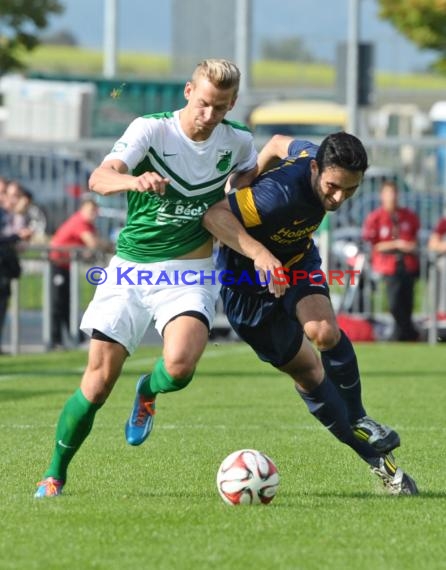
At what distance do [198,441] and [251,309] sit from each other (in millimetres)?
2145

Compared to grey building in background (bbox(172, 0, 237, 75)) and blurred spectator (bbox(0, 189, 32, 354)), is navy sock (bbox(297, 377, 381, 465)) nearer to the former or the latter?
blurred spectator (bbox(0, 189, 32, 354))

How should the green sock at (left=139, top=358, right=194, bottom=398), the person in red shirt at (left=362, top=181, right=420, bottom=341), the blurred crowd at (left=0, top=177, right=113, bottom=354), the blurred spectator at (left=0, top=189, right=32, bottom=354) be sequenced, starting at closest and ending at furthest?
the green sock at (left=139, top=358, right=194, bottom=398) < the blurred spectator at (left=0, top=189, right=32, bottom=354) < the blurred crowd at (left=0, top=177, right=113, bottom=354) < the person in red shirt at (left=362, top=181, right=420, bottom=341)

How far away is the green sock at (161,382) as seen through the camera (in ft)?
23.5

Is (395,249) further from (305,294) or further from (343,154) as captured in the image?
(343,154)

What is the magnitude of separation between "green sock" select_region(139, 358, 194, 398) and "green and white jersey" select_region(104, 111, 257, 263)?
0.56 m

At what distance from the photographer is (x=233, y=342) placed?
18.9m

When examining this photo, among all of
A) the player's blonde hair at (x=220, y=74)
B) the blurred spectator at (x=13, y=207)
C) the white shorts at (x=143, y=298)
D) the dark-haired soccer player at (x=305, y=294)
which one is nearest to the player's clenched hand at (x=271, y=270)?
the dark-haired soccer player at (x=305, y=294)

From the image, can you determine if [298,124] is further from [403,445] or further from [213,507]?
[213,507]

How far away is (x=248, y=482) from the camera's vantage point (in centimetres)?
694

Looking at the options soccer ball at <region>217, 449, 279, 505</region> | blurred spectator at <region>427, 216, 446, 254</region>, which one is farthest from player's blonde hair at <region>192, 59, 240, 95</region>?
blurred spectator at <region>427, 216, 446, 254</region>

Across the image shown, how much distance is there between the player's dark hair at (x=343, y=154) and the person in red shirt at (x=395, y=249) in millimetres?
11036

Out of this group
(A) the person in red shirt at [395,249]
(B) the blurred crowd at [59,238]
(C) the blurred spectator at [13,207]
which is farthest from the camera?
(A) the person in red shirt at [395,249]

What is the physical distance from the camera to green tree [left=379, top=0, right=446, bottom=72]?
95.2ft

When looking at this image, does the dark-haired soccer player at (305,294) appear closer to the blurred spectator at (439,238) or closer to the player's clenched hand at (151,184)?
the player's clenched hand at (151,184)
